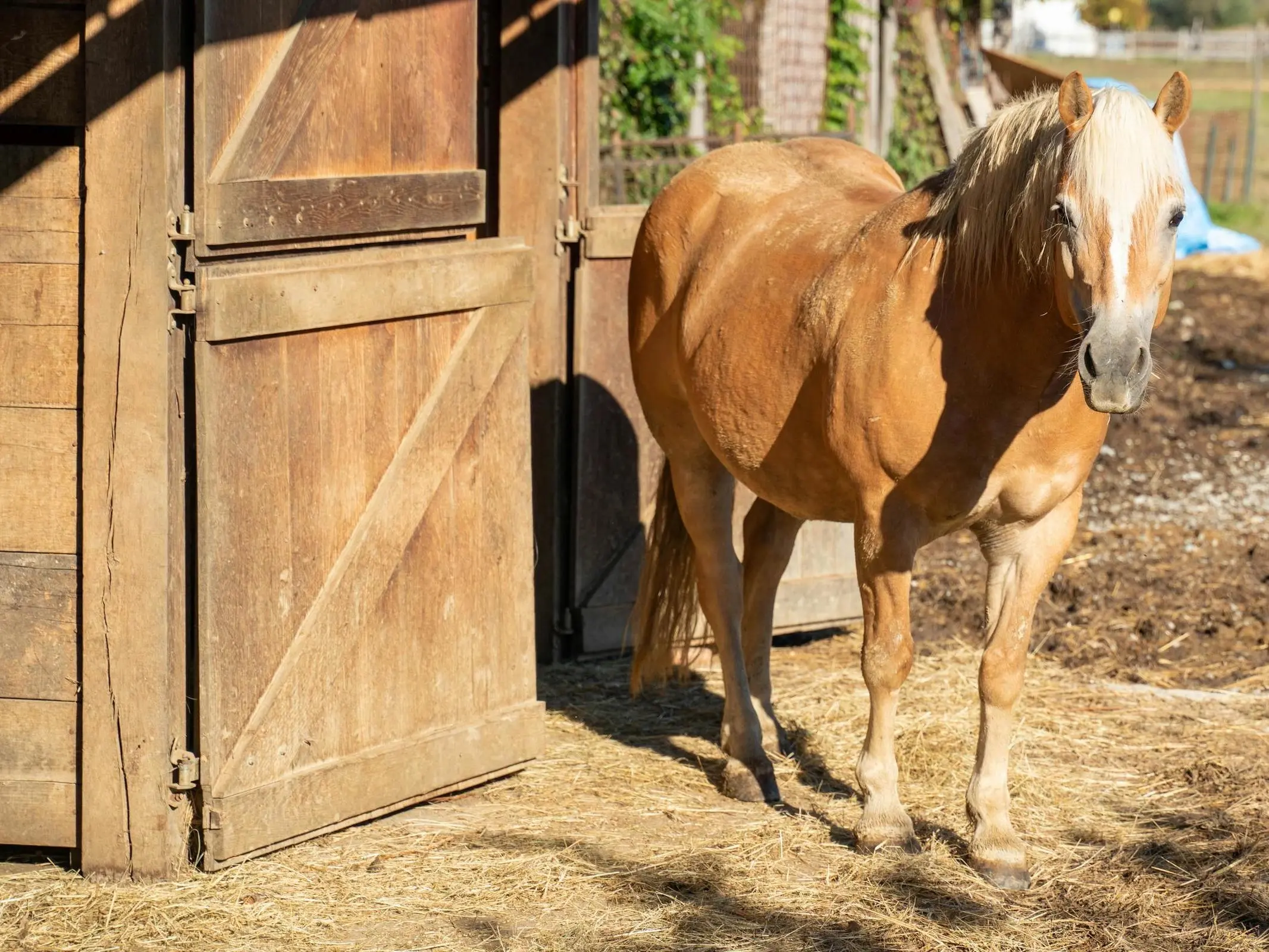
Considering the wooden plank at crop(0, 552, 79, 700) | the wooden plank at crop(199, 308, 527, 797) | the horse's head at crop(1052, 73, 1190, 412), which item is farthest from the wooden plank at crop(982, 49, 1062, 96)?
the wooden plank at crop(0, 552, 79, 700)

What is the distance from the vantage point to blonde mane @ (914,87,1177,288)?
311 centimetres

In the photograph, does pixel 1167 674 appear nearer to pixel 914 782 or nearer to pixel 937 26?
pixel 914 782

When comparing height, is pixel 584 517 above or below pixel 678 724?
above

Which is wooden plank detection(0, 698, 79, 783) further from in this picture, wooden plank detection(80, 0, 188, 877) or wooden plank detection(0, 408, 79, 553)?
wooden plank detection(0, 408, 79, 553)

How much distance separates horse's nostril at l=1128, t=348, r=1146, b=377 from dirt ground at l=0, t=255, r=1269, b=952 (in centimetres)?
139

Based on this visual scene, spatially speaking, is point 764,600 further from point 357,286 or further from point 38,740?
point 38,740

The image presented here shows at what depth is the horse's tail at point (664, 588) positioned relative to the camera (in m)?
4.93

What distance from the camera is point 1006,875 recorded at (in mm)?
3789

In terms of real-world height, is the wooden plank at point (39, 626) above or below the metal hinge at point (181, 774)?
above

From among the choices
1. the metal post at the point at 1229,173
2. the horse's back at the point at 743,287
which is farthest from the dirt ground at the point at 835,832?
the metal post at the point at 1229,173

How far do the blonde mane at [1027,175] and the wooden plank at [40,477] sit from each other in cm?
225

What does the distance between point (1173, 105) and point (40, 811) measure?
3.21 meters

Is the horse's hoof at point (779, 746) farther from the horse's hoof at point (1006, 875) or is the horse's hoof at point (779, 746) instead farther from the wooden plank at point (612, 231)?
the wooden plank at point (612, 231)

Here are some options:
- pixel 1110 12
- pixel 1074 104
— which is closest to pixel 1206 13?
pixel 1110 12
